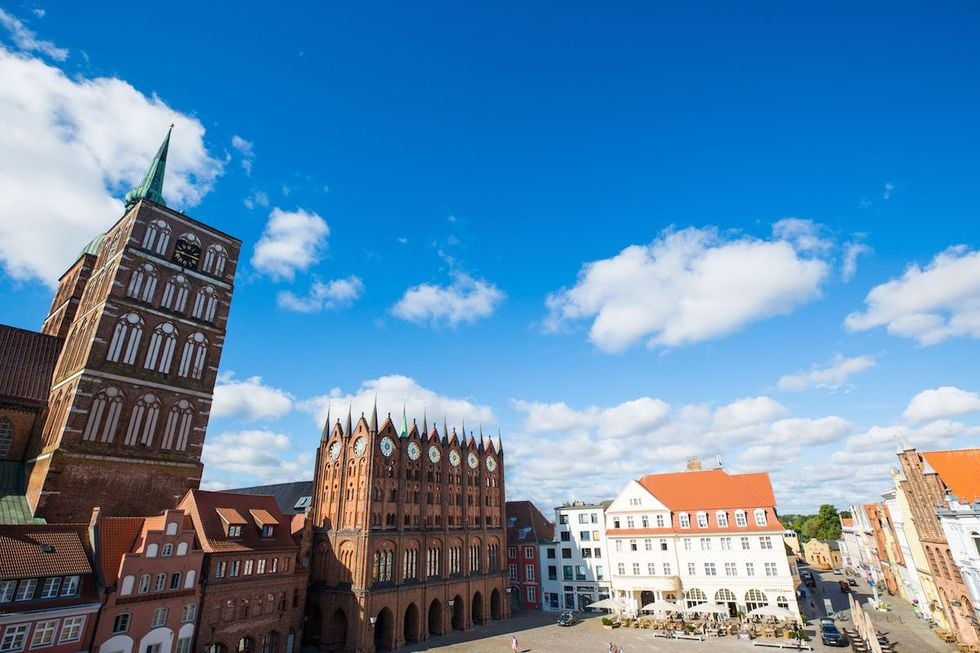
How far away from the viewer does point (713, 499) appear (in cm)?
5122

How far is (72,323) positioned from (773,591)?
2735 inches

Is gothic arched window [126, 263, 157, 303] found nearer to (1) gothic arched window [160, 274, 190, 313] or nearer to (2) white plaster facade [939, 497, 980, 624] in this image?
(1) gothic arched window [160, 274, 190, 313]

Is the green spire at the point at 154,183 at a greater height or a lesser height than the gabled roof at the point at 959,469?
greater

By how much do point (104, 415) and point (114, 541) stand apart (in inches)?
401

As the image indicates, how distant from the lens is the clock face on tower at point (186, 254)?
144 feet

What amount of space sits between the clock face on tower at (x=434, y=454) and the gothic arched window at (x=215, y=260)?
27428mm

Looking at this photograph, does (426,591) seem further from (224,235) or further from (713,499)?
(224,235)

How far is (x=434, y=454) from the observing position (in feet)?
174

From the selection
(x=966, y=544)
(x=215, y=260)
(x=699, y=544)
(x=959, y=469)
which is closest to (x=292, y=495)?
(x=215, y=260)

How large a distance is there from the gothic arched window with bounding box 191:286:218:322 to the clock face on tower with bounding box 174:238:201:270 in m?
2.39

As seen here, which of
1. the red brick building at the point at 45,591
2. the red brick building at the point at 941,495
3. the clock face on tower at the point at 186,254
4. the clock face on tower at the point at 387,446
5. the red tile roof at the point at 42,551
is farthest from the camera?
the clock face on tower at the point at 387,446

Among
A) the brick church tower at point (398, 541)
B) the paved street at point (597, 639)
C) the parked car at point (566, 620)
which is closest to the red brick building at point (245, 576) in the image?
the brick church tower at point (398, 541)

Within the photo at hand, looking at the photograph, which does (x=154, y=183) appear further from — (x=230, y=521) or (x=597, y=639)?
(x=597, y=639)

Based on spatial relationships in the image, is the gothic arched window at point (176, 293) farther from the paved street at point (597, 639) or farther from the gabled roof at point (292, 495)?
the paved street at point (597, 639)
